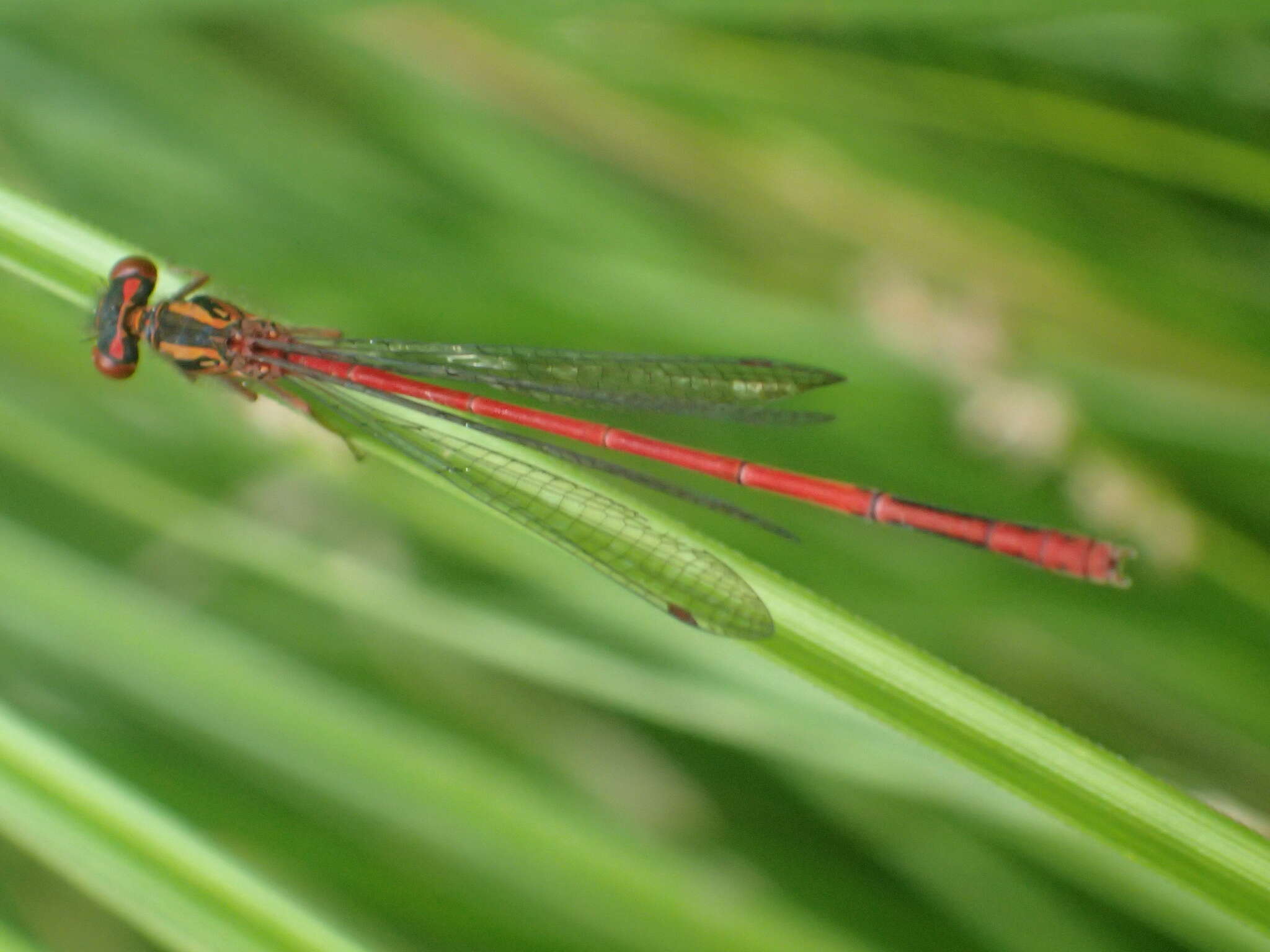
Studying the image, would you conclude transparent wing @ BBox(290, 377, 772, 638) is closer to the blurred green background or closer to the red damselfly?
the red damselfly

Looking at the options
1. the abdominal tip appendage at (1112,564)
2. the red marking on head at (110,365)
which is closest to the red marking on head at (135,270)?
the red marking on head at (110,365)

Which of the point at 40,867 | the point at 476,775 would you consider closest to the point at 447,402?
the point at 476,775

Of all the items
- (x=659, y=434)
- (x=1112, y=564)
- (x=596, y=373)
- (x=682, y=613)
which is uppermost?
(x=659, y=434)

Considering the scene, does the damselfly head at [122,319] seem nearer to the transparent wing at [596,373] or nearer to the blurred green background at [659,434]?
the blurred green background at [659,434]

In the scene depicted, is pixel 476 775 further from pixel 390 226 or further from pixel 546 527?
pixel 390 226

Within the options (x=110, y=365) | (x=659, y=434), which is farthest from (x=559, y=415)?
(x=110, y=365)

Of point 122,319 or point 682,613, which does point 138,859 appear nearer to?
point 682,613

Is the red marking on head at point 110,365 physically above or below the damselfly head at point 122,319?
below
